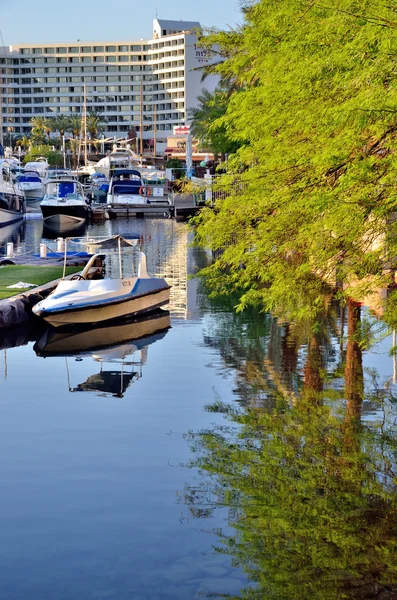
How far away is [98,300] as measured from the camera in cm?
3069

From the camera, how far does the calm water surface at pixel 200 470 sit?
11.3 metres

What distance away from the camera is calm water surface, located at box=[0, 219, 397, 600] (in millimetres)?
11344

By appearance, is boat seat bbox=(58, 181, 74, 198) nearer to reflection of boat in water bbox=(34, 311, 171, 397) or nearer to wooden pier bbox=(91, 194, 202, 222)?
wooden pier bbox=(91, 194, 202, 222)

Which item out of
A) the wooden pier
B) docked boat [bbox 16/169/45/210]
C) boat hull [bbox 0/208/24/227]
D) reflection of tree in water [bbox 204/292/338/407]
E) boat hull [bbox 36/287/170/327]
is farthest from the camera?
docked boat [bbox 16/169/45/210]

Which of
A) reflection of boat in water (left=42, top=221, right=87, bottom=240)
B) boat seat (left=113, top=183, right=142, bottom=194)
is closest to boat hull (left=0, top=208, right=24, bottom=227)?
reflection of boat in water (left=42, top=221, right=87, bottom=240)

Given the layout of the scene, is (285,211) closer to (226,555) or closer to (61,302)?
(226,555)

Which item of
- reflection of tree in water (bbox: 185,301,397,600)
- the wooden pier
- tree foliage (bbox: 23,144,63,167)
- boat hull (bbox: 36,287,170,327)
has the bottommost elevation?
the wooden pier

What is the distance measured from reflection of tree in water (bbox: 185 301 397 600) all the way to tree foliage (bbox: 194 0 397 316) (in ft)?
6.77

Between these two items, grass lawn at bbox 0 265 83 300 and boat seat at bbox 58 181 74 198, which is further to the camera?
boat seat at bbox 58 181 74 198

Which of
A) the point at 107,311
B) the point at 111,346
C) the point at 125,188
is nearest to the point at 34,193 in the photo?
the point at 125,188

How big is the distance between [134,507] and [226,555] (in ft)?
7.22

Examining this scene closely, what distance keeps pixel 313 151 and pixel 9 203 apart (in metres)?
69.6

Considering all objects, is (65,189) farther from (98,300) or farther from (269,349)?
(269,349)

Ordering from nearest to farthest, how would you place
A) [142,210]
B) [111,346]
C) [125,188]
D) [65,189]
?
1. [111,346]
2. [65,189]
3. [142,210]
4. [125,188]
